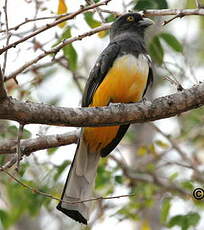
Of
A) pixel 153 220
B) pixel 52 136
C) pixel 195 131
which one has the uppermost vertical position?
pixel 52 136

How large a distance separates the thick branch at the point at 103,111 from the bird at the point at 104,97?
1105 mm

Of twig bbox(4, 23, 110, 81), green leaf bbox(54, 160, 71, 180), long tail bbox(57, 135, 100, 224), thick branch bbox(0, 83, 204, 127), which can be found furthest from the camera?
A: green leaf bbox(54, 160, 71, 180)

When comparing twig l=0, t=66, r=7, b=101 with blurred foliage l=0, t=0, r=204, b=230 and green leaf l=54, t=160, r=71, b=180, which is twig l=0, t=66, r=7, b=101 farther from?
green leaf l=54, t=160, r=71, b=180

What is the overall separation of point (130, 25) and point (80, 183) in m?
2.06

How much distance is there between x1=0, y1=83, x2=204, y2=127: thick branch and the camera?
376 centimetres

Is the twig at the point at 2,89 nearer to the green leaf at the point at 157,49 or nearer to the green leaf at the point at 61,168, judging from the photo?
the green leaf at the point at 157,49

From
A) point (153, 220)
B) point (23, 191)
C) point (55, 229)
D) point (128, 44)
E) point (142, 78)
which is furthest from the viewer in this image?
point (55, 229)

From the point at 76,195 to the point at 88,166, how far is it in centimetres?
39

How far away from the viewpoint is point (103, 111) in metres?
4.16

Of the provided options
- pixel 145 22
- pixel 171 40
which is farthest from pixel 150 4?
pixel 145 22

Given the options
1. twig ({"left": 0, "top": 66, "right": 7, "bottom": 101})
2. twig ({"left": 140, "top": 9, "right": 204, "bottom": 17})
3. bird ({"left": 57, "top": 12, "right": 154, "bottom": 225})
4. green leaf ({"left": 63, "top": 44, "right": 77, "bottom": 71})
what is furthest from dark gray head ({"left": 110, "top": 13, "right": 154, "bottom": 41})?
twig ({"left": 0, "top": 66, "right": 7, "bottom": 101})

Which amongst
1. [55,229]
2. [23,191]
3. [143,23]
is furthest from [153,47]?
[55,229]

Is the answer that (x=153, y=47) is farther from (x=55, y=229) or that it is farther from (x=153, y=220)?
(x=55, y=229)

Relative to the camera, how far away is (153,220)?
10156mm
